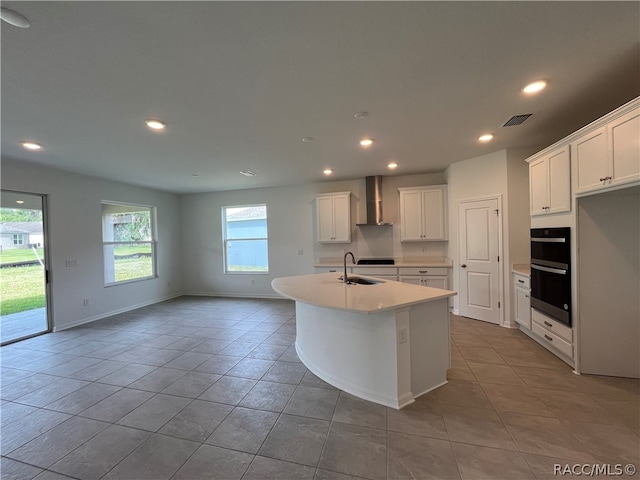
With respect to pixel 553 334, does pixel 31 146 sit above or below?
above

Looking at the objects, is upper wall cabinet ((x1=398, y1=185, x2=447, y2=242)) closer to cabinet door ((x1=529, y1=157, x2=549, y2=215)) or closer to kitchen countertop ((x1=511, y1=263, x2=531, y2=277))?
kitchen countertop ((x1=511, y1=263, x2=531, y2=277))

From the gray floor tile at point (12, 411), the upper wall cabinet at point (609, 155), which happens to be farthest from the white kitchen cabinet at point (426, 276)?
the gray floor tile at point (12, 411)

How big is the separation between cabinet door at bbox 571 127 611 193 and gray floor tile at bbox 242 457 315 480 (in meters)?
3.19

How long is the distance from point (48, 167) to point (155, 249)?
250 cm

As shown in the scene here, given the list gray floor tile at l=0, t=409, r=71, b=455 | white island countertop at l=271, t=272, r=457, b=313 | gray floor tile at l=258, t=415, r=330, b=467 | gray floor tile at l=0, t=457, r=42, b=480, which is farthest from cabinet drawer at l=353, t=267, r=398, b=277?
gray floor tile at l=0, t=457, r=42, b=480

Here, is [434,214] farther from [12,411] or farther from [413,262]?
[12,411]

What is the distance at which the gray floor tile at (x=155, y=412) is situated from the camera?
81.0 inches

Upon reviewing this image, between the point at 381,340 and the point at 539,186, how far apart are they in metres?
Result: 2.66

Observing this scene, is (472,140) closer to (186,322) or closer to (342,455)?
(342,455)

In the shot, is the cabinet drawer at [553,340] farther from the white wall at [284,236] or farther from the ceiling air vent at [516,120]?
the ceiling air vent at [516,120]

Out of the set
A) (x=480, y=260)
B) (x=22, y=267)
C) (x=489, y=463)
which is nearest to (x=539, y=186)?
(x=480, y=260)

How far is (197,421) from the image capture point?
81.6 inches

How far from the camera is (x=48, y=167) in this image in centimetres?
419

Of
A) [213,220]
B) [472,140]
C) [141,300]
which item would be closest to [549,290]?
[472,140]
